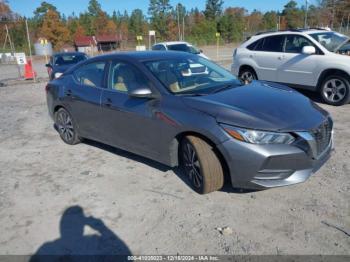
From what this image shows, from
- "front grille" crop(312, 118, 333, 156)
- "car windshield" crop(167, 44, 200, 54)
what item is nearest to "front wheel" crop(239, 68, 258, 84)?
"front grille" crop(312, 118, 333, 156)

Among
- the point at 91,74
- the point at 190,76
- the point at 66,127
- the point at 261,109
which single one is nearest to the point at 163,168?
the point at 190,76

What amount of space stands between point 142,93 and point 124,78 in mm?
732

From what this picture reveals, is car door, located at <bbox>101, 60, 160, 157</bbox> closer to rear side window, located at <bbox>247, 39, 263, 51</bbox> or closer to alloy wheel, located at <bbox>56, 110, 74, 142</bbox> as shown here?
alloy wheel, located at <bbox>56, 110, 74, 142</bbox>

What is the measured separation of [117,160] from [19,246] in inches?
86.4

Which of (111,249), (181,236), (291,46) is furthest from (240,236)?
(291,46)

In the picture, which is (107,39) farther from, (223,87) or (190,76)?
(223,87)

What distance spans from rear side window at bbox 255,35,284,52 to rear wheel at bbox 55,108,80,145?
5454 millimetres

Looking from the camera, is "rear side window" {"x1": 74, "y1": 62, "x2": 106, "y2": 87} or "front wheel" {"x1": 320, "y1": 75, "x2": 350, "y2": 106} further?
"front wheel" {"x1": 320, "y1": 75, "x2": 350, "y2": 106}

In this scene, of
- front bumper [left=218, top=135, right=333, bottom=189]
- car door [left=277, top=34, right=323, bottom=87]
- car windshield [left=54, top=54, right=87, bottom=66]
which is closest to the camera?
front bumper [left=218, top=135, right=333, bottom=189]

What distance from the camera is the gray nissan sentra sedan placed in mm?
3553

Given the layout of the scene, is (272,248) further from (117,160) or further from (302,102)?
(117,160)

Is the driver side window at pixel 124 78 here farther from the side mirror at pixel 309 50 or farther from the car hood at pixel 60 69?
the car hood at pixel 60 69

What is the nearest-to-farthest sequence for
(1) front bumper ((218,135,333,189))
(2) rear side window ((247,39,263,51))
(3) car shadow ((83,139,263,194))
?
(1) front bumper ((218,135,333,189)) < (3) car shadow ((83,139,263,194)) < (2) rear side window ((247,39,263,51))

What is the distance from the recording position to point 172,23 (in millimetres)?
71188
